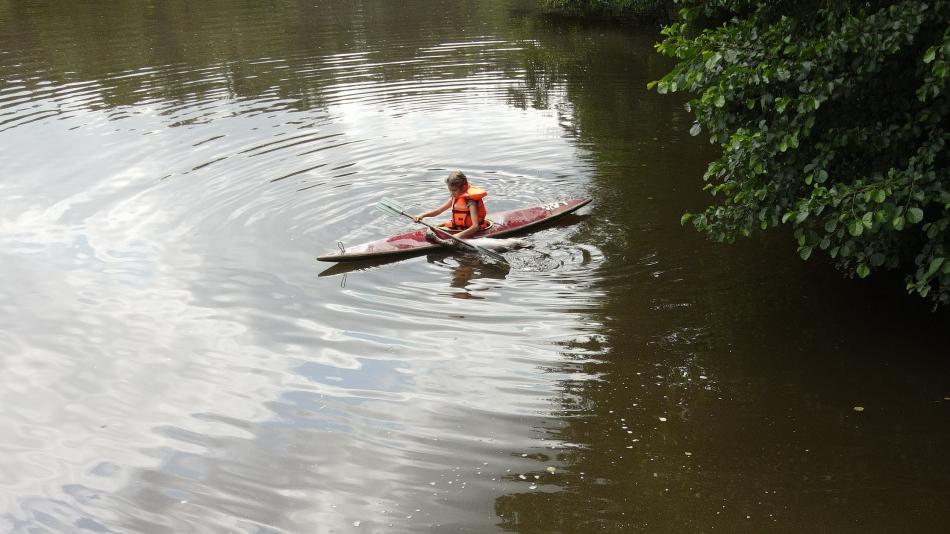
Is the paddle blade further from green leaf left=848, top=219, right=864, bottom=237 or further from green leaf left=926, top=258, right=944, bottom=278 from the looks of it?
green leaf left=926, top=258, right=944, bottom=278

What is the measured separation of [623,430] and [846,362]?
2327 mm

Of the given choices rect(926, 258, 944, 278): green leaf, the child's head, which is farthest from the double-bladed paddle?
rect(926, 258, 944, 278): green leaf

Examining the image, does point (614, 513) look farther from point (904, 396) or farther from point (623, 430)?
point (904, 396)

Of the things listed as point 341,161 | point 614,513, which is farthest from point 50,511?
point 341,161

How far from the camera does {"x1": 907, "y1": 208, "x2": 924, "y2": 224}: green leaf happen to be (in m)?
5.88

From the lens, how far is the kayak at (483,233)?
407 inches

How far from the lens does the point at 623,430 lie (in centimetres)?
678

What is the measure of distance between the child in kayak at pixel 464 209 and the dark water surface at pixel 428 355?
62 centimetres

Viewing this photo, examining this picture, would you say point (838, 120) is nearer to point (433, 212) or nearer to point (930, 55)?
point (930, 55)

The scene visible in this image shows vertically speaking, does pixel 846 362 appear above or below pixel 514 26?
below

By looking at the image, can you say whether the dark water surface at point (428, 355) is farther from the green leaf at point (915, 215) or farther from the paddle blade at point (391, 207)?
the green leaf at point (915, 215)

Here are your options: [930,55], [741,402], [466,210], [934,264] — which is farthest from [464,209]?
[930,55]

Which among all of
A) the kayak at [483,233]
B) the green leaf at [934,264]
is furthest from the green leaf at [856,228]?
the kayak at [483,233]

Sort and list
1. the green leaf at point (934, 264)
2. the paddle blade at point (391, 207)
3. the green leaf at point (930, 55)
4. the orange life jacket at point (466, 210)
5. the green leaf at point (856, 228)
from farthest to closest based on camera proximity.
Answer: the paddle blade at point (391, 207)
the orange life jacket at point (466, 210)
the green leaf at point (934, 264)
the green leaf at point (856, 228)
the green leaf at point (930, 55)
